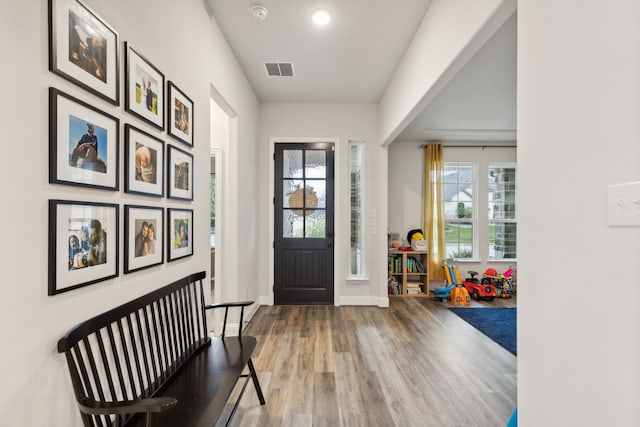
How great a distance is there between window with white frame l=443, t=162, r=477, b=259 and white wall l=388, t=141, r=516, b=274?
0.12 meters

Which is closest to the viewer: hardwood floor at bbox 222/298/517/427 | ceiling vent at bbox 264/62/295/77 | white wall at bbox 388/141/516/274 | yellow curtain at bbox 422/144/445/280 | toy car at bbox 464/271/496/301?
hardwood floor at bbox 222/298/517/427

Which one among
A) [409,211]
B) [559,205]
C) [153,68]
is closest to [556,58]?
[559,205]

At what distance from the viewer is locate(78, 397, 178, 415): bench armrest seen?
0.98 m

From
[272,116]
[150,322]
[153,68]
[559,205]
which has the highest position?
[272,116]

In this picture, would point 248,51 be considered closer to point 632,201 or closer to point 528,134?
point 528,134

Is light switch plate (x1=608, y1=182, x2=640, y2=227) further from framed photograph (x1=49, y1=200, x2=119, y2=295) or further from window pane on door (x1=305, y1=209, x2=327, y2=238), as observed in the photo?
window pane on door (x1=305, y1=209, x2=327, y2=238)

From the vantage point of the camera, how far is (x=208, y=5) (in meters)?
2.44

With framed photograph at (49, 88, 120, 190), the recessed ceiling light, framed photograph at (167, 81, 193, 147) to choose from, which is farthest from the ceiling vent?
framed photograph at (49, 88, 120, 190)

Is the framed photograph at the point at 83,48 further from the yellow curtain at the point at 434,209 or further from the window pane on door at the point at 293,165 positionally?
the yellow curtain at the point at 434,209

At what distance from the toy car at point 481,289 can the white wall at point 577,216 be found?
417 cm

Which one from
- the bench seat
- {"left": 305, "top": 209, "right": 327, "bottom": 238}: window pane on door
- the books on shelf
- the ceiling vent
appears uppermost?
the ceiling vent

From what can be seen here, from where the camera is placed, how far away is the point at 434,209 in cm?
551

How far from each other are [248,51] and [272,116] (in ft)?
4.69

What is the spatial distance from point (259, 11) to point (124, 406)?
2.67 meters
